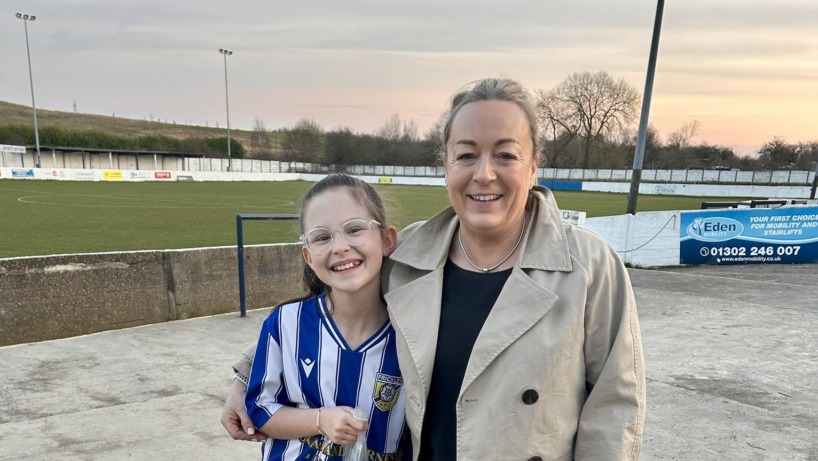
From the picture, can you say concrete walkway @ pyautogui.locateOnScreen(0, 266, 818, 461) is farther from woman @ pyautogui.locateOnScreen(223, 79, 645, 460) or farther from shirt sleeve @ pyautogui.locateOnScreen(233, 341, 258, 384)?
woman @ pyautogui.locateOnScreen(223, 79, 645, 460)

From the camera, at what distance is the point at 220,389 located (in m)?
4.63

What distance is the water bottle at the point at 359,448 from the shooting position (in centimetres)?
163

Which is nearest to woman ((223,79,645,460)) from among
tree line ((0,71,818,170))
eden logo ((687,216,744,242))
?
eden logo ((687,216,744,242))

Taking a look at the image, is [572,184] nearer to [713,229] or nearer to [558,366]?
[713,229]

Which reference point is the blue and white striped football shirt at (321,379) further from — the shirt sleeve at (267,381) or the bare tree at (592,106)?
the bare tree at (592,106)

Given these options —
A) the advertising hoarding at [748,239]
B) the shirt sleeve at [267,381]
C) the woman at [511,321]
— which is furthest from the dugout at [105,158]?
the woman at [511,321]

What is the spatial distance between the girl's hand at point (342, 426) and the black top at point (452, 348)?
0.22 meters

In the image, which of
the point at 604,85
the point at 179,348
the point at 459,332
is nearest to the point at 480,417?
the point at 459,332

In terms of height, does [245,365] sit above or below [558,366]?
below

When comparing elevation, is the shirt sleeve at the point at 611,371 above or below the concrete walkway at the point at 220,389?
above

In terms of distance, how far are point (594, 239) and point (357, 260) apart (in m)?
0.77

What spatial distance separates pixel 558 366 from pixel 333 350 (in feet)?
2.47

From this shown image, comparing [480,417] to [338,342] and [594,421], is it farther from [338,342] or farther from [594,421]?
[338,342]

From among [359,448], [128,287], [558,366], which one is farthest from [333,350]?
[128,287]
